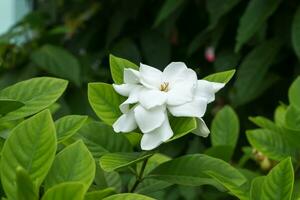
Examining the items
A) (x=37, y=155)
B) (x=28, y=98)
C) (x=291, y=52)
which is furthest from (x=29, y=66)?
(x=37, y=155)

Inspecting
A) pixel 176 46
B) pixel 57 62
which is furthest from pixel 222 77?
pixel 176 46

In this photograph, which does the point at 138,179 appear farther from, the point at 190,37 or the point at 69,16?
the point at 69,16

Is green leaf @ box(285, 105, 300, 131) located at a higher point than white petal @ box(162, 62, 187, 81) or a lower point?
lower

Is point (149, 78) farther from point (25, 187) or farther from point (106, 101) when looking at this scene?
point (25, 187)

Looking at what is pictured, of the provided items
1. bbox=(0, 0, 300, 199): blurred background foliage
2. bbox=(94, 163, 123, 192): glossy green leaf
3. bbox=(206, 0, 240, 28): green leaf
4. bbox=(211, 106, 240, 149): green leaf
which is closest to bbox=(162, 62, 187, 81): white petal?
bbox=(94, 163, 123, 192): glossy green leaf

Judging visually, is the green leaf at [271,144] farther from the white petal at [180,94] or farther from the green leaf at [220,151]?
the white petal at [180,94]

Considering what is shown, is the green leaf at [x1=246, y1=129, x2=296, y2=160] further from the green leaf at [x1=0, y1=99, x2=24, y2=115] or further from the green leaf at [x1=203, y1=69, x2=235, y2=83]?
the green leaf at [x1=0, y1=99, x2=24, y2=115]
